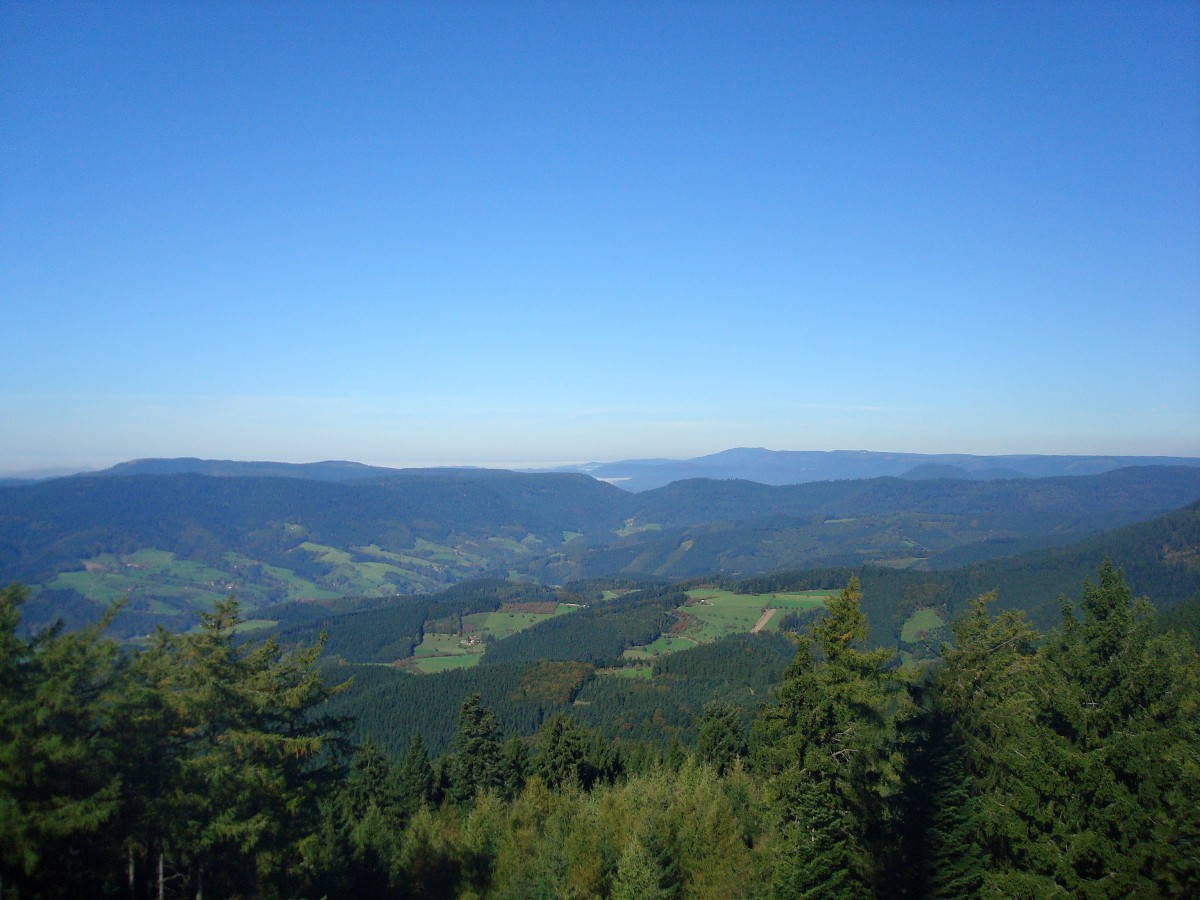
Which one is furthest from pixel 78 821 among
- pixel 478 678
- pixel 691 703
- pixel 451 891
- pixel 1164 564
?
pixel 1164 564

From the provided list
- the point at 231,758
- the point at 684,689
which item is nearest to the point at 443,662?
the point at 684,689

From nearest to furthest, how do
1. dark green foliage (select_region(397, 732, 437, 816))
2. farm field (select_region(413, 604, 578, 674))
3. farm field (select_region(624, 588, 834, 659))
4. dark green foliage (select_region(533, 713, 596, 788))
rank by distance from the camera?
dark green foliage (select_region(533, 713, 596, 788))
dark green foliage (select_region(397, 732, 437, 816))
farm field (select_region(624, 588, 834, 659))
farm field (select_region(413, 604, 578, 674))

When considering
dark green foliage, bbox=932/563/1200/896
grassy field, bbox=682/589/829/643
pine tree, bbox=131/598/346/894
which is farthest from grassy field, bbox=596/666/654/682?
pine tree, bbox=131/598/346/894

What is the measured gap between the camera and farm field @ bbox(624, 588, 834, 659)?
116312 millimetres

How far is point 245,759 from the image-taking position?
15281mm

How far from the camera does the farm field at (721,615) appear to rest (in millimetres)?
116312

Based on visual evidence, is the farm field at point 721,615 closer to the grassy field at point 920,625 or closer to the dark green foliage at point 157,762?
the grassy field at point 920,625

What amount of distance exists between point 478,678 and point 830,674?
280ft

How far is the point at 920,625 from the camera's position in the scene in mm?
120438

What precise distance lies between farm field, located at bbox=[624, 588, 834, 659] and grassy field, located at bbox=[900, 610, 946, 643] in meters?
14.0

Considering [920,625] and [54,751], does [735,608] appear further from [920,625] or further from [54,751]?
[54,751]

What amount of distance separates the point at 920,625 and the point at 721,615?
3277 centimetres

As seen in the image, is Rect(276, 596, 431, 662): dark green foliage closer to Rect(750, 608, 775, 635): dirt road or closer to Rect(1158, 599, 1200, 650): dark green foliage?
Rect(750, 608, 775, 635): dirt road

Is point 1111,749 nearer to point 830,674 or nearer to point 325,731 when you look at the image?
point 830,674
